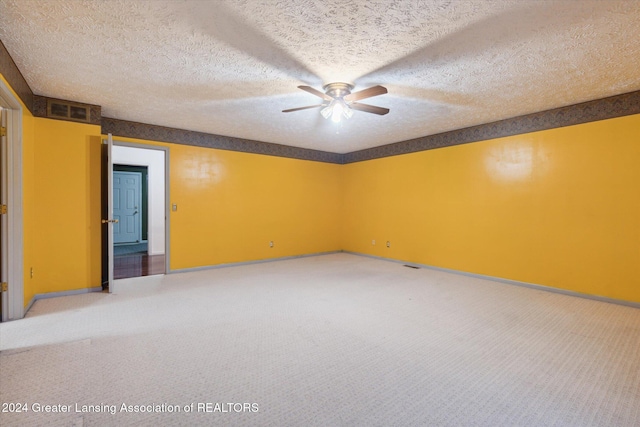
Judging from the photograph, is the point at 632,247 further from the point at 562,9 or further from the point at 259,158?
the point at 259,158

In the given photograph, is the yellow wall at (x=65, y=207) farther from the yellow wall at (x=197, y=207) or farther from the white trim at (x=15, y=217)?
the white trim at (x=15, y=217)

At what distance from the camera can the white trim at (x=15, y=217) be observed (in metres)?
2.91

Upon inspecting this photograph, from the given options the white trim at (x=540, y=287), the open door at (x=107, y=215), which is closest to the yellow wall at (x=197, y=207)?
the open door at (x=107, y=215)

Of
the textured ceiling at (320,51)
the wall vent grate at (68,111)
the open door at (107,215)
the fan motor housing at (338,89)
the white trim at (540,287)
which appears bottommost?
the white trim at (540,287)

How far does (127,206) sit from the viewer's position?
26.9 feet

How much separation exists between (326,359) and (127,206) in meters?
8.15

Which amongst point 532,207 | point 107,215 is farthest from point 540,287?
point 107,215

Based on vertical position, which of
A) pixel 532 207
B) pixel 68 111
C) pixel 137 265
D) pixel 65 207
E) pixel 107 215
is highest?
pixel 68 111

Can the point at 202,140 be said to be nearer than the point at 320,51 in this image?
No

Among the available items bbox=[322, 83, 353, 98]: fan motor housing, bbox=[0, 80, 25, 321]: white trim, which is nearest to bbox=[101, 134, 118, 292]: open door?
bbox=[0, 80, 25, 321]: white trim

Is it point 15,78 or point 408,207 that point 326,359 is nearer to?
point 15,78

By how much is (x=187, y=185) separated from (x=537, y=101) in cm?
523

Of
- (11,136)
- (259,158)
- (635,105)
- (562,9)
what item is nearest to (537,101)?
(635,105)

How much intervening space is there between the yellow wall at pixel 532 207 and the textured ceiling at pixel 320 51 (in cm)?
67
